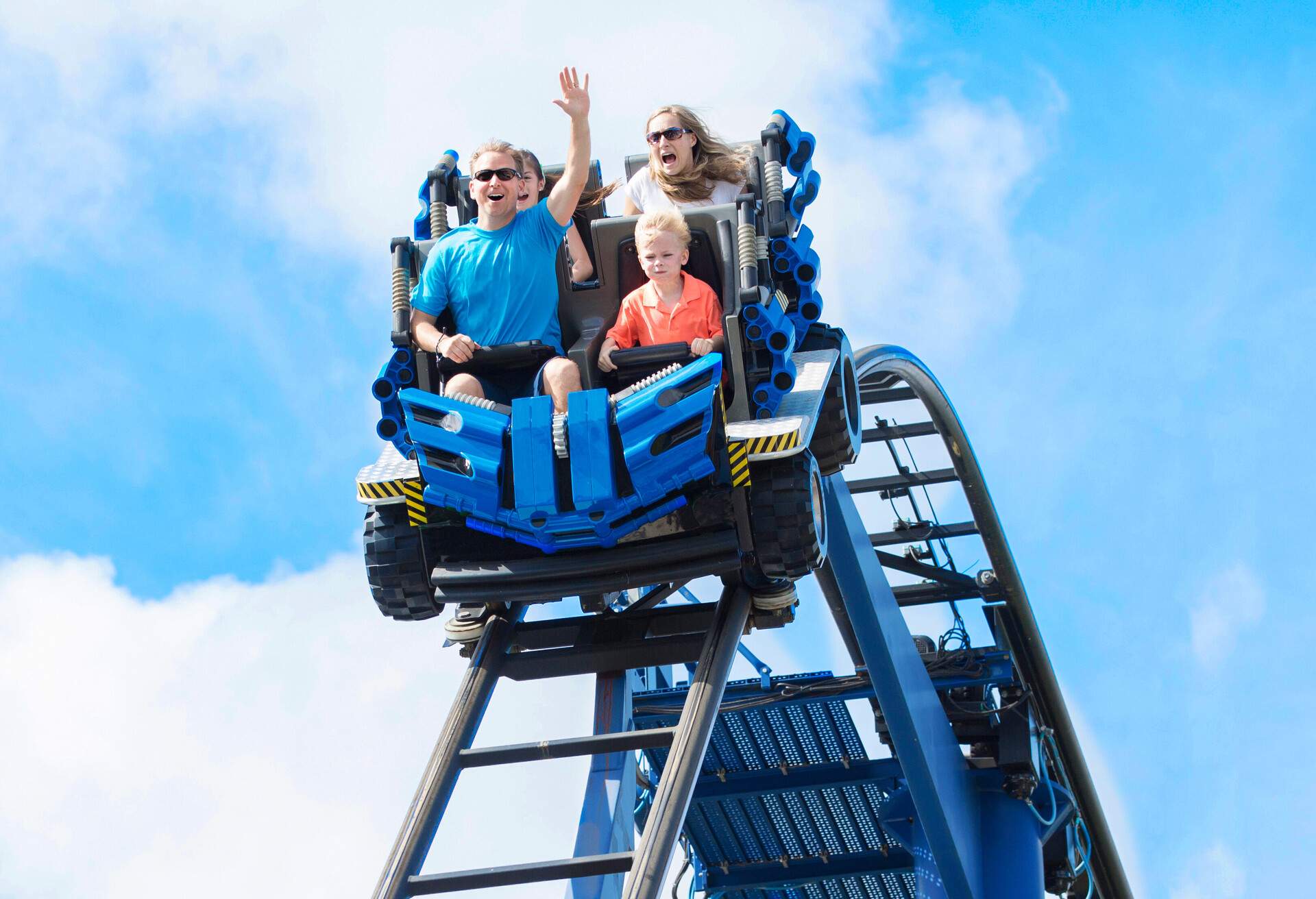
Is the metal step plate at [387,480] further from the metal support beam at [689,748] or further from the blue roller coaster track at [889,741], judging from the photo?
the metal support beam at [689,748]

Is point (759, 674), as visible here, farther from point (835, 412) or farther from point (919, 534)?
point (835, 412)

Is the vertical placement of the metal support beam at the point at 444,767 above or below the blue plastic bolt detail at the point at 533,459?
below

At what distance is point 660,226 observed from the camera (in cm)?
601

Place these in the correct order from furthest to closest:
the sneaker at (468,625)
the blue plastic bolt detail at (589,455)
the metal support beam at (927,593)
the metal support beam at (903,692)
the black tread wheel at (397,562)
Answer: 1. the metal support beam at (927,593)
2. the metal support beam at (903,692)
3. the sneaker at (468,625)
4. the black tread wheel at (397,562)
5. the blue plastic bolt detail at (589,455)

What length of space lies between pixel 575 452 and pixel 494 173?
124 cm

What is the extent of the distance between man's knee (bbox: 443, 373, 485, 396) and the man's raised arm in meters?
0.69

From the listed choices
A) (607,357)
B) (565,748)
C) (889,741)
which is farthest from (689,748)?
(889,741)

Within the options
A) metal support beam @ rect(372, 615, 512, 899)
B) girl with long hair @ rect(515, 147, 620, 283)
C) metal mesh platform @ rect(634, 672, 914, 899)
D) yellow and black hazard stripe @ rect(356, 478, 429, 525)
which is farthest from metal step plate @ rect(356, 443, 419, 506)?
metal mesh platform @ rect(634, 672, 914, 899)

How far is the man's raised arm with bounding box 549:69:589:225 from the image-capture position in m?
6.01

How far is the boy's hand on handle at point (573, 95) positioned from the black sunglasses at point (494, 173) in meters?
0.34

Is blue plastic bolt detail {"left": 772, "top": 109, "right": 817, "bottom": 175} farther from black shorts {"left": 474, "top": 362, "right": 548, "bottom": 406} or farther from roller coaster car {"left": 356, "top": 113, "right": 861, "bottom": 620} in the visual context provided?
black shorts {"left": 474, "top": 362, "right": 548, "bottom": 406}

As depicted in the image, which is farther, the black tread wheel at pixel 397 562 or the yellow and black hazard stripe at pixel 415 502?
the black tread wheel at pixel 397 562

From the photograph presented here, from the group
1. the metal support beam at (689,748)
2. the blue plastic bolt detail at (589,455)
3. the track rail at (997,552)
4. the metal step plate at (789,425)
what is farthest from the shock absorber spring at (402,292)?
the track rail at (997,552)

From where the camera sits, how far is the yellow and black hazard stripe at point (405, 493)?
588 cm
